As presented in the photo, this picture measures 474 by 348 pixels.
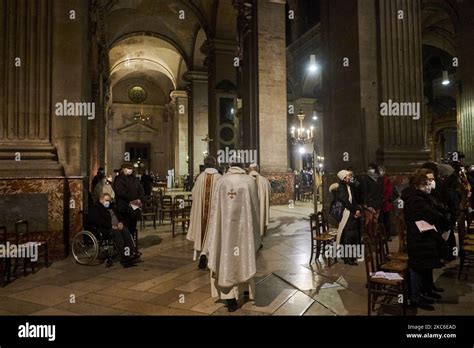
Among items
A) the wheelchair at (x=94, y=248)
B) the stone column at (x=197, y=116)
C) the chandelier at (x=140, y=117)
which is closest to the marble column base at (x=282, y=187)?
the wheelchair at (x=94, y=248)

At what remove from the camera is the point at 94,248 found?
6117 millimetres

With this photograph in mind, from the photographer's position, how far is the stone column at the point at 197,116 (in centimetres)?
2219

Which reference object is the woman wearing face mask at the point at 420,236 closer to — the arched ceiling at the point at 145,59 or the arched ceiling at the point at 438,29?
the arched ceiling at the point at 438,29

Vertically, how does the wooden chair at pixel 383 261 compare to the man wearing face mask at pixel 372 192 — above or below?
below

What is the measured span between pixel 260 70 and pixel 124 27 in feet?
41.4

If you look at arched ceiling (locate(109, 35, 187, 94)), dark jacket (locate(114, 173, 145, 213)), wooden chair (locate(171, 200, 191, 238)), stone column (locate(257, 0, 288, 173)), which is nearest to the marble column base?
stone column (locate(257, 0, 288, 173))

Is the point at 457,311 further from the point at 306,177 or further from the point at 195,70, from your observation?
the point at 195,70

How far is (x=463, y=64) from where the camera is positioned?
1404cm

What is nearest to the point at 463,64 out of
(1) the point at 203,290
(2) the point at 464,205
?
(2) the point at 464,205

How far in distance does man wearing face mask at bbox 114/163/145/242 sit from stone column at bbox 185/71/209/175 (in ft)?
51.3

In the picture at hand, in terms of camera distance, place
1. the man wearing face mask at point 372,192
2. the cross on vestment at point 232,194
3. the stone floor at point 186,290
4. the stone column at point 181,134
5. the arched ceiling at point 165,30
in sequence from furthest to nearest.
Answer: the stone column at point 181,134 → the arched ceiling at point 165,30 → the man wearing face mask at point 372,192 → the cross on vestment at point 232,194 → the stone floor at point 186,290

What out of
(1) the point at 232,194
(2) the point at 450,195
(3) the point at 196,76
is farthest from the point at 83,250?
(3) the point at 196,76

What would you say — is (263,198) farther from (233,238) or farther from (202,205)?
(233,238)

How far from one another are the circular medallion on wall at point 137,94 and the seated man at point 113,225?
107ft
